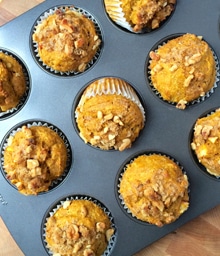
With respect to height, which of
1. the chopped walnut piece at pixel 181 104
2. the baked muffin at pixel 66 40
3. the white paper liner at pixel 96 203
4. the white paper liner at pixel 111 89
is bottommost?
the white paper liner at pixel 96 203

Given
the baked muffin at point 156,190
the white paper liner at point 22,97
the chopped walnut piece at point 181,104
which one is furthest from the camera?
the white paper liner at point 22,97

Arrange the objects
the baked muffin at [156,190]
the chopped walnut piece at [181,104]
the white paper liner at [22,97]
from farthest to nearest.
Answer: the white paper liner at [22,97], the chopped walnut piece at [181,104], the baked muffin at [156,190]

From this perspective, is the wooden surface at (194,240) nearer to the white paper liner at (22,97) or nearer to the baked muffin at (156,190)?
the baked muffin at (156,190)

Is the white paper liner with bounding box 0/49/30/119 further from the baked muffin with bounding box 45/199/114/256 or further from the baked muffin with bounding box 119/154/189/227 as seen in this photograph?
the baked muffin with bounding box 119/154/189/227

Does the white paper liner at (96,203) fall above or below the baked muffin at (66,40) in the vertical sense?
below

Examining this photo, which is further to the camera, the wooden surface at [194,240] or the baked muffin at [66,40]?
the wooden surface at [194,240]

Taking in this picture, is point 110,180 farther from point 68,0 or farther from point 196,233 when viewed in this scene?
point 68,0

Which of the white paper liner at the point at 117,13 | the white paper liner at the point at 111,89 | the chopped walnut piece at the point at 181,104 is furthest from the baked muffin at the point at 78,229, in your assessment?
the white paper liner at the point at 117,13

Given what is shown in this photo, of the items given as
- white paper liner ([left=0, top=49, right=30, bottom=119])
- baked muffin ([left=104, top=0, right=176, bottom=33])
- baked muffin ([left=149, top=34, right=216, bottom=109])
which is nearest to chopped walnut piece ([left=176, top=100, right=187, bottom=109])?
baked muffin ([left=149, top=34, right=216, bottom=109])

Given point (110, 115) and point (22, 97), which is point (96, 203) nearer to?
point (110, 115)
